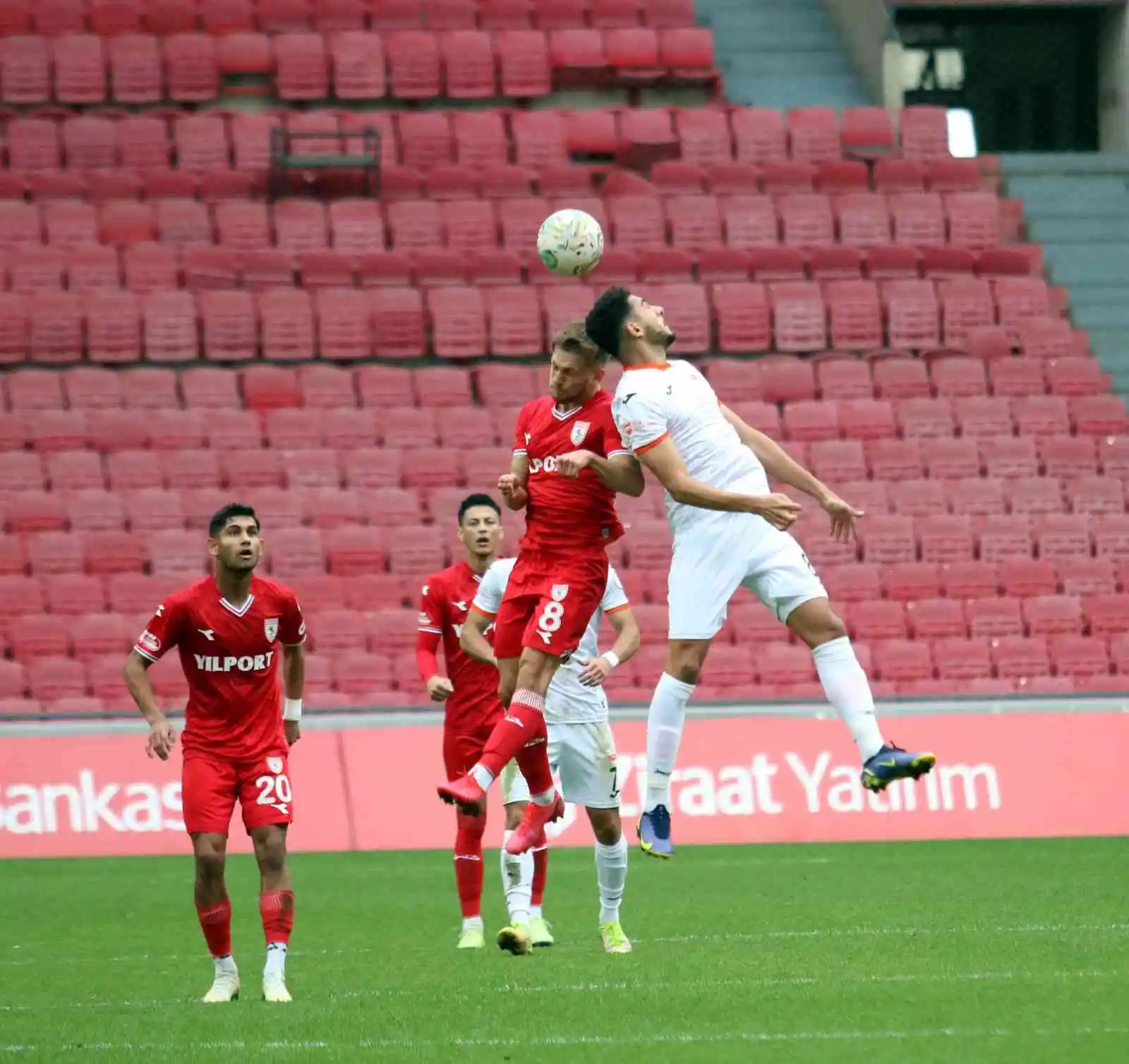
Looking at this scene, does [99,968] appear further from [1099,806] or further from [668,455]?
[1099,806]

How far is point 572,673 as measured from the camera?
1017 centimetres

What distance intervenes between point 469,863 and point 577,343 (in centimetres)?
280

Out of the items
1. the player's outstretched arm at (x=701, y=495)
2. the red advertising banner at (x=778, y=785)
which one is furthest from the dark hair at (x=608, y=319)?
the red advertising banner at (x=778, y=785)

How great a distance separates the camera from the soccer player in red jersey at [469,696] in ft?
32.1

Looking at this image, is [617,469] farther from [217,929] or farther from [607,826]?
[217,929]

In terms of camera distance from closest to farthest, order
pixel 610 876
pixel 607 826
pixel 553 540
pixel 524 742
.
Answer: pixel 524 742 → pixel 553 540 → pixel 610 876 → pixel 607 826

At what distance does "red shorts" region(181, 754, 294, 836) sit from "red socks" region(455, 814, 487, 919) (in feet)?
6.09

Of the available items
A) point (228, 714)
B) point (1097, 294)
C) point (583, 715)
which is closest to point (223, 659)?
point (228, 714)

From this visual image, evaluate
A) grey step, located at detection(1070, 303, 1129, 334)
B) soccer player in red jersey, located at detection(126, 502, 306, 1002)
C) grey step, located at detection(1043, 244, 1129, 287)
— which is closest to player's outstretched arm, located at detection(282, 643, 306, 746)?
soccer player in red jersey, located at detection(126, 502, 306, 1002)

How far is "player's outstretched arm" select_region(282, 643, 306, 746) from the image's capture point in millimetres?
8523

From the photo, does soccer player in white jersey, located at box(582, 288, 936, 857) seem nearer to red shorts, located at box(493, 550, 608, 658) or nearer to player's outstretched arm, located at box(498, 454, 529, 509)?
red shorts, located at box(493, 550, 608, 658)

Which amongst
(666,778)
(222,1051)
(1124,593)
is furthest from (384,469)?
(222,1051)

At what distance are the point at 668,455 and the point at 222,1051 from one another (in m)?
3.05

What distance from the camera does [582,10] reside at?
23.8 metres
